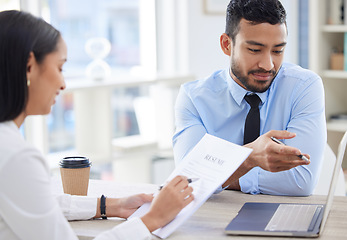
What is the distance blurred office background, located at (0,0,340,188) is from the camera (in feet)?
12.1

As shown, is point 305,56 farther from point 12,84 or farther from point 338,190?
point 12,84

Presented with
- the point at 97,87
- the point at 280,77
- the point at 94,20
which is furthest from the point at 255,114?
the point at 94,20

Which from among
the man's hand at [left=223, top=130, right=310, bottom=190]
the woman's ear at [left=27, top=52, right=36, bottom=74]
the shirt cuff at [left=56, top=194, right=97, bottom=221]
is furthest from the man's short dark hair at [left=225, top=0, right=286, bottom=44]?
the woman's ear at [left=27, top=52, right=36, bottom=74]

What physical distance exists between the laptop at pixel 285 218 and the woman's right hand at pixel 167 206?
0.47 feet

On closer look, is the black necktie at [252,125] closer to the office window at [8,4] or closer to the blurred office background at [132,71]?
the blurred office background at [132,71]

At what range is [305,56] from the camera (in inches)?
192

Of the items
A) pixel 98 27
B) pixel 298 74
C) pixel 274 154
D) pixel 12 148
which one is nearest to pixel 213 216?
pixel 274 154

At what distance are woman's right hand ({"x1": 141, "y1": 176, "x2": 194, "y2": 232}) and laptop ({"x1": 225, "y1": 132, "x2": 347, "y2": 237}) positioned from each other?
5.6 inches

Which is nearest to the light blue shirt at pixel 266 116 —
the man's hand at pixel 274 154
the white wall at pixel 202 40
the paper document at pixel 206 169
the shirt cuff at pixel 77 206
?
the man's hand at pixel 274 154

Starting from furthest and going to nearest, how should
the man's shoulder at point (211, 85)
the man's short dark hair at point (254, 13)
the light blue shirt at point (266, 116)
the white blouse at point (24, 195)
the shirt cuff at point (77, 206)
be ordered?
1. the man's shoulder at point (211, 85)
2. the man's short dark hair at point (254, 13)
3. the light blue shirt at point (266, 116)
4. the shirt cuff at point (77, 206)
5. the white blouse at point (24, 195)

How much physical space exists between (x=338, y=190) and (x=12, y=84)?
139 centimetres

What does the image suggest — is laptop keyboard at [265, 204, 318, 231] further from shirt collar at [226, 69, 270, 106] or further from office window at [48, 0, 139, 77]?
office window at [48, 0, 139, 77]

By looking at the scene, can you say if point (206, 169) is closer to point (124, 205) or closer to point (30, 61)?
point (124, 205)

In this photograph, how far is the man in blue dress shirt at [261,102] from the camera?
1938 millimetres
